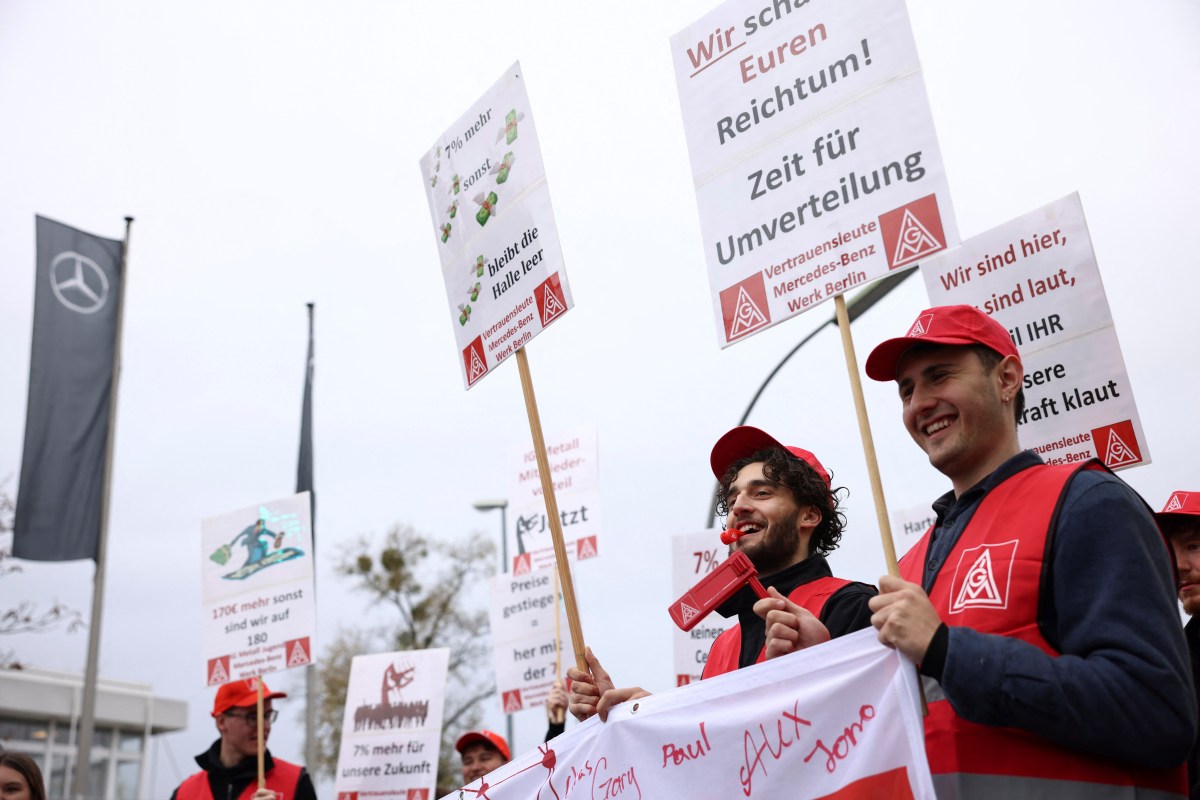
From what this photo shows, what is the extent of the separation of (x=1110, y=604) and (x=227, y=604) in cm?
748

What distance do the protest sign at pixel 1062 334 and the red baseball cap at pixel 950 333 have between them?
5.18 ft

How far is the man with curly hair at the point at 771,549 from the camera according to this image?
11.0ft

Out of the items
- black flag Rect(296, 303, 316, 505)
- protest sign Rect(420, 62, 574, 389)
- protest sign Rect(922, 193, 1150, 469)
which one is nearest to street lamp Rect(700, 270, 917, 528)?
protest sign Rect(922, 193, 1150, 469)

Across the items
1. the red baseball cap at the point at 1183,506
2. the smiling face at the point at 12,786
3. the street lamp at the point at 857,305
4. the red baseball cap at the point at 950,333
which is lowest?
the smiling face at the point at 12,786

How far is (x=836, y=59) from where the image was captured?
340cm

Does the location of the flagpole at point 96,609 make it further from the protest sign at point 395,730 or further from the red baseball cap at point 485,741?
the red baseball cap at point 485,741

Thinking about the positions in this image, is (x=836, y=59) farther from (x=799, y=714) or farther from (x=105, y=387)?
(x=105, y=387)

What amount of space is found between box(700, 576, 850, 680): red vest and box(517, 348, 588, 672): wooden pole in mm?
404

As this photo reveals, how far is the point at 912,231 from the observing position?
308 centimetres

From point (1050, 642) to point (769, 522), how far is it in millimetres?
1366

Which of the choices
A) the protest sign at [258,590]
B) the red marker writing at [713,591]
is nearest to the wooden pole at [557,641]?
the protest sign at [258,590]

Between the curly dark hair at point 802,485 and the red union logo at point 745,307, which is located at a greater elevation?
the red union logo at point 745,307

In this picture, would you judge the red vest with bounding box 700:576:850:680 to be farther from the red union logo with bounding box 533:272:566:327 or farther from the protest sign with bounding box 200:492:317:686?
the protest sign with bounding box 200:492:317:686

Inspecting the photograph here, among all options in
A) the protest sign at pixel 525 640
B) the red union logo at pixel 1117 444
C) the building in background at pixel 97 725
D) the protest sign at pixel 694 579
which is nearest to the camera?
the red union logo at pixel 1117 444
